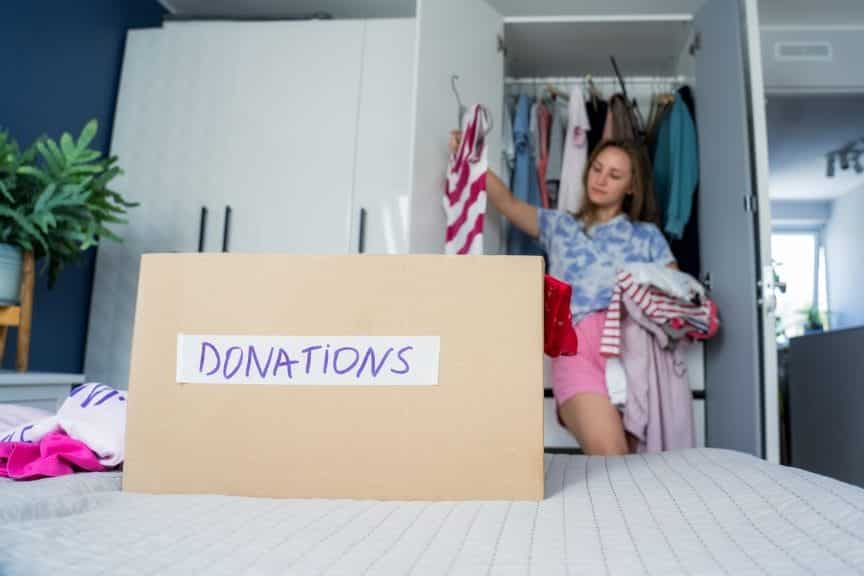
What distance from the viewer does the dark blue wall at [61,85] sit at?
2217mm

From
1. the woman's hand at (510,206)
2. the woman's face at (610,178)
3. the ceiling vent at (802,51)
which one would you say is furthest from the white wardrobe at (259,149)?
the ceiling vent at (802,51)

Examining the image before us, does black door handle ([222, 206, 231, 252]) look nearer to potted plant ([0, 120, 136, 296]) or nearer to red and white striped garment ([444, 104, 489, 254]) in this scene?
potted plant ([0, 120, 136, 296])

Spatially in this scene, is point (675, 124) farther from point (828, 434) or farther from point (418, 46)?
point (828, 434)

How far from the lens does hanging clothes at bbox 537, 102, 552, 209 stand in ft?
8.61

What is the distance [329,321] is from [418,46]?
169cm

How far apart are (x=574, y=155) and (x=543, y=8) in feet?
2.20

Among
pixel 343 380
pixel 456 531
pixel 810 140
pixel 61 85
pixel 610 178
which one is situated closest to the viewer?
pixel 456 531

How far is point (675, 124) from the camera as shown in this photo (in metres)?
2.46

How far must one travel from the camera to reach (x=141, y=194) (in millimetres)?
2635

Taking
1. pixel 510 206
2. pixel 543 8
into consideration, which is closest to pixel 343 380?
pixel 510 206

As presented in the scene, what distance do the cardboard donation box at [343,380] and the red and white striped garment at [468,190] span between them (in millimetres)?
1497

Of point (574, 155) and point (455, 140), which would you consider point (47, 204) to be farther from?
point (574, 155)

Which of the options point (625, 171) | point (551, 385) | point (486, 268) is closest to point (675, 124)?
point (625, 171)

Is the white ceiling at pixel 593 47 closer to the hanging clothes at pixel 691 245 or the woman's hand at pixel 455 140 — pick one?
the hanging clothes at pixel 691 245
